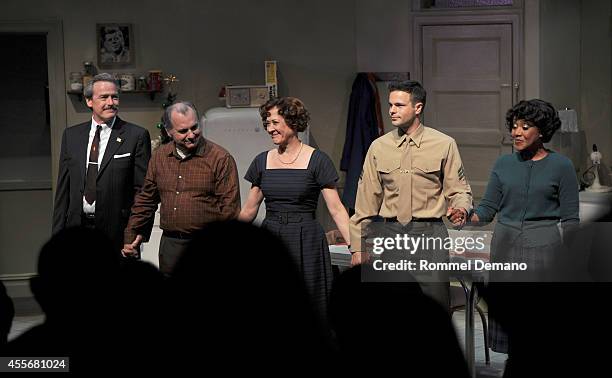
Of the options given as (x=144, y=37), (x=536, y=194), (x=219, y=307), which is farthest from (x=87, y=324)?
(x=144, y=37)

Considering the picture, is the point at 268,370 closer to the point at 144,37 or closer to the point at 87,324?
the point at 87,324

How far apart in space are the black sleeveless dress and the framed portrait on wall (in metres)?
2.96

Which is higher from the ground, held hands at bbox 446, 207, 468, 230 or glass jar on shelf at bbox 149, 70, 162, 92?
glass jar on shelf at bbox 149, 70, 162, 92

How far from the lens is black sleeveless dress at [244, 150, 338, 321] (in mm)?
4277

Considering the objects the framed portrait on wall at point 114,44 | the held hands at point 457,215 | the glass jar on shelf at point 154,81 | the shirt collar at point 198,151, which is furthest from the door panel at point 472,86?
the held hands at point 457,215

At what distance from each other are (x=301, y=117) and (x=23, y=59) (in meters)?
3.73

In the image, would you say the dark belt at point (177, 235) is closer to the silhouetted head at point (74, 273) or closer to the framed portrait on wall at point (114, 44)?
the silhouetted head at point (74, 273)

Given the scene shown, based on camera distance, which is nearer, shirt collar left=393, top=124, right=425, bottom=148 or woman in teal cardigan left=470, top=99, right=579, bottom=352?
woman in teal cardigan left=470, top=99, right=579, bottom=352

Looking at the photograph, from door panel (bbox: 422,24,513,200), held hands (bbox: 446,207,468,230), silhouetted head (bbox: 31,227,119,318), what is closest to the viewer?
silhouetted head (bbox: 31,227,119,318)

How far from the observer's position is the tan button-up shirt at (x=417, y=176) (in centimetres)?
404

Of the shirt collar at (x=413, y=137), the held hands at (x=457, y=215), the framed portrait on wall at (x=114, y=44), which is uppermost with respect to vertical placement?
the framed portrait on wall at (x=114, y=44)

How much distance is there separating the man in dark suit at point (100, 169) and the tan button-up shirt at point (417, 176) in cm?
112

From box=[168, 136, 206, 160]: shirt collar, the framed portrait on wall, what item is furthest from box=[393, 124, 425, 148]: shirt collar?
the framed portrait on wall

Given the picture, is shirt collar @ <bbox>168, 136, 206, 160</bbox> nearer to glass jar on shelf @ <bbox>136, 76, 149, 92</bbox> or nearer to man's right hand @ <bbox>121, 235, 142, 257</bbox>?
man's right hand @ <bbox>121, 235, 142, 257</bbox>
